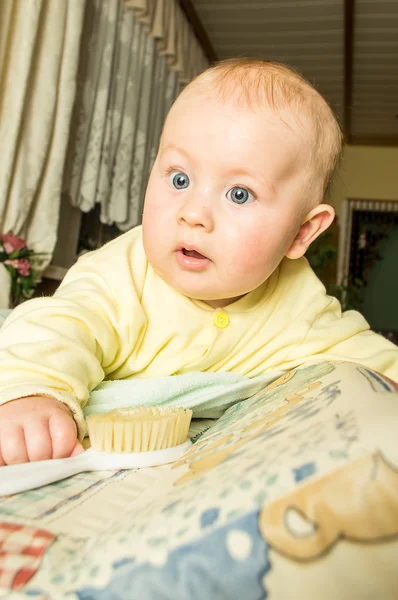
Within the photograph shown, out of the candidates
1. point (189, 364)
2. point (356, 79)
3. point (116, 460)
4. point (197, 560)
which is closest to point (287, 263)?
point (189, 364)

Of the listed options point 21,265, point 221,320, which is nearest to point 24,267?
point 21,265

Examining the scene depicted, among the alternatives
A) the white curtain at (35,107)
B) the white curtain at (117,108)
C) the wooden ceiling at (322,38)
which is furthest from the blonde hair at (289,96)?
the wooden ceiling at (322,38)

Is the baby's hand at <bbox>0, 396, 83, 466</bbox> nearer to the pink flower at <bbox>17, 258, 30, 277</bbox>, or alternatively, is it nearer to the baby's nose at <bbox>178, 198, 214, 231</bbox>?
the baby's nose at <bbox>178, 198, 214, 231</bbox>

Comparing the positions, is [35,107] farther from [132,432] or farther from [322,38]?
[322,38]

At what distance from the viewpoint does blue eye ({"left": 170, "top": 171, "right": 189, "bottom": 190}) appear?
0.84m

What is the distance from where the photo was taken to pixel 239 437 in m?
0.49

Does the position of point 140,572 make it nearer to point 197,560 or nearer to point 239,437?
point 197,560

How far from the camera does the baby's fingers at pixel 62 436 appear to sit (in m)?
0.60

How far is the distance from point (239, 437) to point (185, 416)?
193 millimetres

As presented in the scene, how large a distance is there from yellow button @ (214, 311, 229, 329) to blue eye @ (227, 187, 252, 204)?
0.69ft

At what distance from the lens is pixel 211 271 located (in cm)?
85

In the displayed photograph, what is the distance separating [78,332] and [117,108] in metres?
2.72

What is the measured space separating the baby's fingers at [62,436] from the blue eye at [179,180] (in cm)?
38

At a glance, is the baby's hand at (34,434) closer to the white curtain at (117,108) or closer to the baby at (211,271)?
the baby at (211,271)
